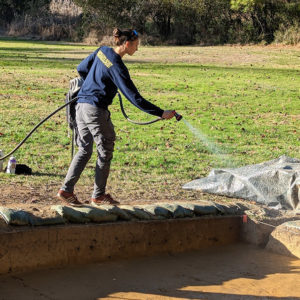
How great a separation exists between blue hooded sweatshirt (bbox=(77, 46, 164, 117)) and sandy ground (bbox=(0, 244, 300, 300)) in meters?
1.55

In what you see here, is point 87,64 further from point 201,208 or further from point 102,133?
point 201,208

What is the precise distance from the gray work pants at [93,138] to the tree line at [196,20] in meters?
30.2

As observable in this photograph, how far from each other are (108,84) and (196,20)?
37580 mm

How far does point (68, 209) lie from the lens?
630 centimetres

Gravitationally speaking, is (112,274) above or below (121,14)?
below

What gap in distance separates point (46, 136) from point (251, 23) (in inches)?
1234

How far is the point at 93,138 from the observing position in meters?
7.03

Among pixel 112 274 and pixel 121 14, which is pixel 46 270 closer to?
pixel 112 274

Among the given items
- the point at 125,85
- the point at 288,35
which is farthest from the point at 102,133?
the point at 288,35

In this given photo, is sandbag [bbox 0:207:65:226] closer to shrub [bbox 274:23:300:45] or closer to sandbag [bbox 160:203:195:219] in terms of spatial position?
sandbag [bbox 160:203:195:219]

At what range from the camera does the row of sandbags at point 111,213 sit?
19.7 ft

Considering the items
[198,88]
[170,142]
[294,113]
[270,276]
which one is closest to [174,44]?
[198,88]

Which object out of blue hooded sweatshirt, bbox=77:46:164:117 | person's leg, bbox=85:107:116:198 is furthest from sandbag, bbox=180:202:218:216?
blue hooded sweatshirt, bbox=77:46:164:117

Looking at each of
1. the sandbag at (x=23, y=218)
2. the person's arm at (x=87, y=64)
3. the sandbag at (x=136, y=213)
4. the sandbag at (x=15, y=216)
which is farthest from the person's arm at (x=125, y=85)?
the sandbag at (x=15, y=216)
